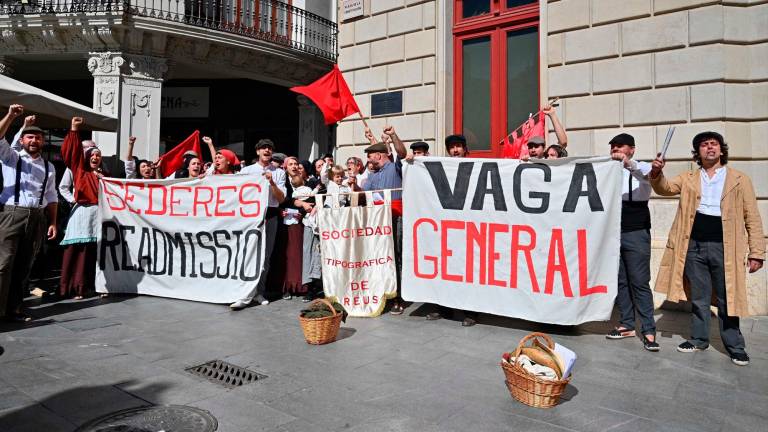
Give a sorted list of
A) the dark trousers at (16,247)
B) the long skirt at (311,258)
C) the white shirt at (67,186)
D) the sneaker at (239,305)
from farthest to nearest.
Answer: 1. the white shirt at (67,186)
2. the long skirt at (311,258)
3. the sneaker at (239,305)
4. the dark trousers at (16,247)

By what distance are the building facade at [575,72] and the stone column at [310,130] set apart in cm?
799

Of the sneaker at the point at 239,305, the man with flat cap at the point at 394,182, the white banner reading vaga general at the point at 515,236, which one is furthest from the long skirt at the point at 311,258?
the white banner reading vaga general at the point at 515,236

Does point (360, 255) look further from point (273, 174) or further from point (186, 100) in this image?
point (186, 100)

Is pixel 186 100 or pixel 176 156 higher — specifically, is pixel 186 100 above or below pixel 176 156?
above

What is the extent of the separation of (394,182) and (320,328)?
2375 millimetres

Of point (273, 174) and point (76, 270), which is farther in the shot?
point (76, 270)

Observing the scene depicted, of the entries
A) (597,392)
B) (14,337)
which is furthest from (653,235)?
(14,337)

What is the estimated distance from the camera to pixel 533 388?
11.3 feet

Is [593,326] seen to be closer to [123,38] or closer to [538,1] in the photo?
[538,1]

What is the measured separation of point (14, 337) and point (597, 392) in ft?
16.9

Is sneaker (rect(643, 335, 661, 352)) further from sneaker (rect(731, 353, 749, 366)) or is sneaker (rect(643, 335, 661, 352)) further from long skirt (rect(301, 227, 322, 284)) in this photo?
long skirt (rect(301, 227, 322, 284))

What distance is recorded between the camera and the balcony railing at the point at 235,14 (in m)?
15.0

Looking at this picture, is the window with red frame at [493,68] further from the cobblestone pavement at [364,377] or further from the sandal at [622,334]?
the sandal at [622,334]

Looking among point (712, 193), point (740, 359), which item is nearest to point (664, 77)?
point (712, 193)
